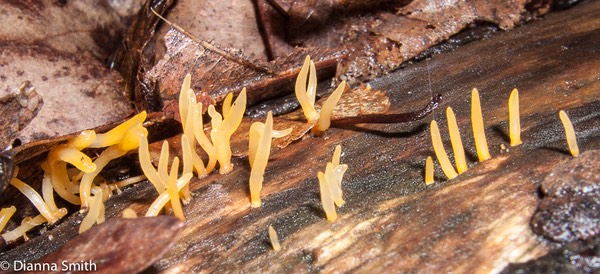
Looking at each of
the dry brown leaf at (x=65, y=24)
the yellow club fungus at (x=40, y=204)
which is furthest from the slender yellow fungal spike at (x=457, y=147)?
the dry brown leaf at (x=65, y=24)

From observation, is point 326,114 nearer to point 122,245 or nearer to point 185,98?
point 185,98

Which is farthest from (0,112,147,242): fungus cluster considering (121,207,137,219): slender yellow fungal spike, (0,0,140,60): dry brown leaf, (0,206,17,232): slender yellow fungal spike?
(0,0,140,60): dry brown leaf

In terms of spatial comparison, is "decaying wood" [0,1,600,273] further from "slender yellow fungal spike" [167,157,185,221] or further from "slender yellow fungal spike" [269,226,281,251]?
"slender yellow fungal spike" [167,157,185,221]

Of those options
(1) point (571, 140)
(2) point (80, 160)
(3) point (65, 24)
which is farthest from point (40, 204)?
(1) point (571, 140)

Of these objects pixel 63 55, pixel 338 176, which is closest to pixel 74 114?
pixel 63 55

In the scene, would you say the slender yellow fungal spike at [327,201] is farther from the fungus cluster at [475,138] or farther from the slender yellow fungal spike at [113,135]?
the slender yellow fungal spike at [113,135]

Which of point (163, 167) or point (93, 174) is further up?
point (163, 167)
